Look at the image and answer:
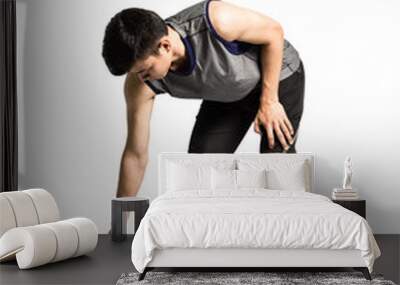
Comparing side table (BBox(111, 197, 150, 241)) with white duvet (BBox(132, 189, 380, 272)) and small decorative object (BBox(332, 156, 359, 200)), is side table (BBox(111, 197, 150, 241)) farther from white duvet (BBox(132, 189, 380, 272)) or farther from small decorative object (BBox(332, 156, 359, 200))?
small decorative object (BBox(332, 156, 359, 200))

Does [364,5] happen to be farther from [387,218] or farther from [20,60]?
[20,60]

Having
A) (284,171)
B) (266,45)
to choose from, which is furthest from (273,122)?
(266,45)

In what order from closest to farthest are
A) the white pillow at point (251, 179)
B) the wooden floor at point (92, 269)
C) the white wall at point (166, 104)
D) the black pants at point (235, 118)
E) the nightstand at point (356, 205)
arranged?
the wooden floor at point (92, 269) → the white pillow at point (251, 179) → the nightstand at point (356, 205) → the black pants at point (235, 118) → the white wall at point (166, 104)

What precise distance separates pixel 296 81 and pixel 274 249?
2.54 metres

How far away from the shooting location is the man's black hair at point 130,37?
248 inches

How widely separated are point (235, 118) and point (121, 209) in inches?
56.7

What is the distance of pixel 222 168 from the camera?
6445mm

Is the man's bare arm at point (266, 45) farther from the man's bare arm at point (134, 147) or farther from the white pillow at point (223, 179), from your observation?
the man's bare arm at point (134, 147)

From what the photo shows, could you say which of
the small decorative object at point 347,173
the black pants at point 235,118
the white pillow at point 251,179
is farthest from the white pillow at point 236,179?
the small decorative object at point 347,173

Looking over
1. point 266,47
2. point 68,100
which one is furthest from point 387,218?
point 68,100

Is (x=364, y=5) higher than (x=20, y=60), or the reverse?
(x=364, y=5)

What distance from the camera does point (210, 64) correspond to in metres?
6.50

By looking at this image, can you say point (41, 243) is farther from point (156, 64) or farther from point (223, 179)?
point (156, 64)

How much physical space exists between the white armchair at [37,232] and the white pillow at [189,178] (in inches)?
39.8
